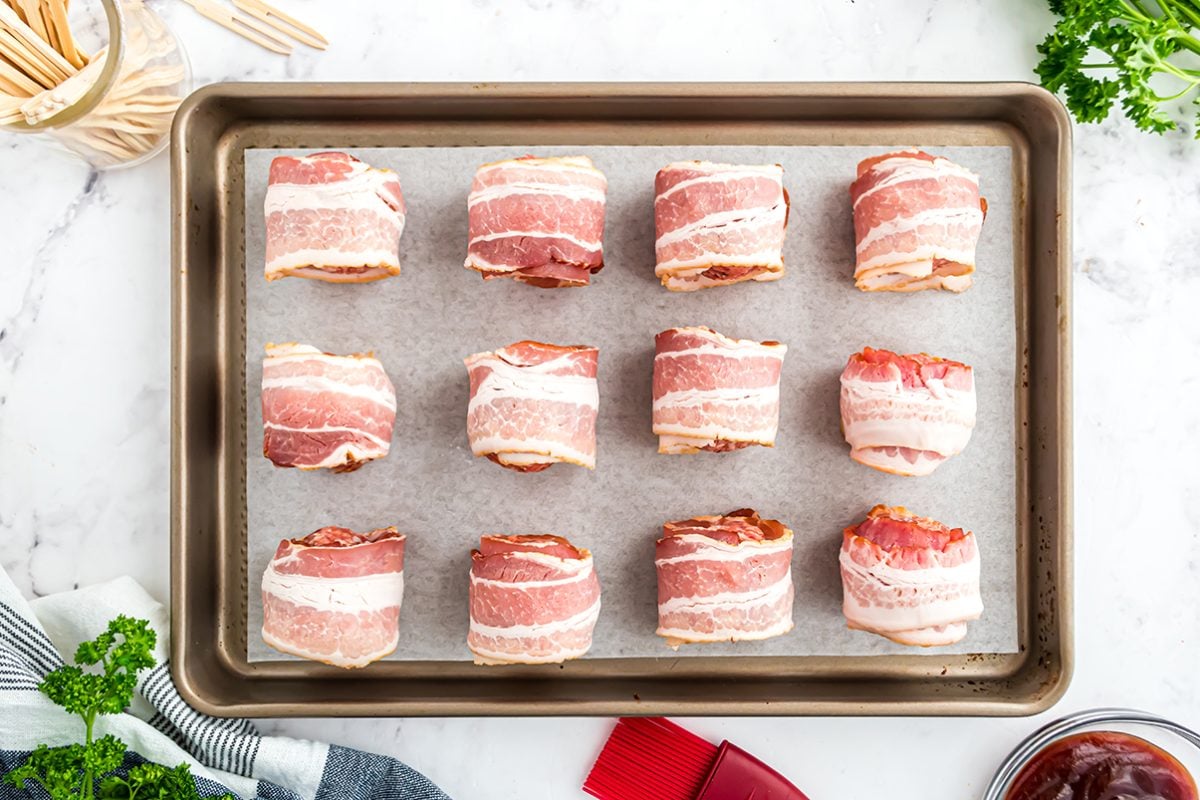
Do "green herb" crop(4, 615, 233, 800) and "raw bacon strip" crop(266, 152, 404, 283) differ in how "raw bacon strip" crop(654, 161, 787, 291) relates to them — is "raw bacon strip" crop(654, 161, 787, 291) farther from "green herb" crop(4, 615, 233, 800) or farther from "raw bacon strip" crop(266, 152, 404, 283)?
"green herb" crop(4, 615, 233, 800)

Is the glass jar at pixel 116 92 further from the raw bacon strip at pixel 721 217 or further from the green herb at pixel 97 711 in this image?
the raw bacon strip at pixel 721 217

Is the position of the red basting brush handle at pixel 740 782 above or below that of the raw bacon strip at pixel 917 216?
below

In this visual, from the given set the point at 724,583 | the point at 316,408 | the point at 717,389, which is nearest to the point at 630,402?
the point at 717,389

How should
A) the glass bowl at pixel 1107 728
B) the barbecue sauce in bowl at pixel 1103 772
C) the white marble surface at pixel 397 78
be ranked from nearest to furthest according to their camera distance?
1. the barbecue sauce in bowl at pixel 1103 772
2. the glass bowl at pixel 1107 728
3. the white marble surface at pixel 397 78

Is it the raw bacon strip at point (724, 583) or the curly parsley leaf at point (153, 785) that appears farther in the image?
the raw bacon strip at point (724, 583)

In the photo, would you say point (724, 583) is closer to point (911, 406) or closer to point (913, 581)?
point (913, 581)

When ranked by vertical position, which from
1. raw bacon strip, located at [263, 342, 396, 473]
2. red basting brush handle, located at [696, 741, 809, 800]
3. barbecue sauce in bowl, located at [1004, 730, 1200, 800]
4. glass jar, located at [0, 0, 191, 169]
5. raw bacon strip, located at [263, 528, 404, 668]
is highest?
glass jar, located at [0, 0, 191, 169]

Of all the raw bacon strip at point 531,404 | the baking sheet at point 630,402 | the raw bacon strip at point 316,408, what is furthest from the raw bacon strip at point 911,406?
the raw bacon strip at point 316,408

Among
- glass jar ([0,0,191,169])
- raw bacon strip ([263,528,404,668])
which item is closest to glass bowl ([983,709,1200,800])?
raw bacon strip ([263,528,404,668])
